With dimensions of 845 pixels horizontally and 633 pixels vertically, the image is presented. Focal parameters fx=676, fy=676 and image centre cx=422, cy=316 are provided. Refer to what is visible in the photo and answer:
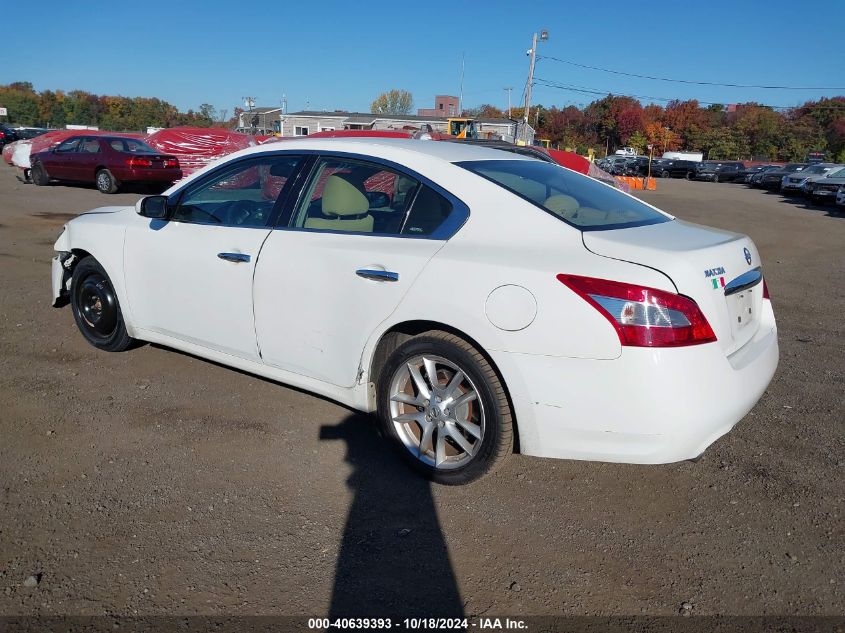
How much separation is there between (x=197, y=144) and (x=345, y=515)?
19.2 metres

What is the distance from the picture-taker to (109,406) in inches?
164

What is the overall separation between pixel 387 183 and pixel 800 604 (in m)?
2.66

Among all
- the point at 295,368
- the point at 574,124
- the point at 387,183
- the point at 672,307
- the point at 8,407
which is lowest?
the point at 8,407

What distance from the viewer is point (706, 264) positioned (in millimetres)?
2918

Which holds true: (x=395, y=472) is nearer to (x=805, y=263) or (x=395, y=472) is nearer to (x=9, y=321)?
(x=9, y=321)

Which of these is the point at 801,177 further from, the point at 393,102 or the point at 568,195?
the point at 393,102

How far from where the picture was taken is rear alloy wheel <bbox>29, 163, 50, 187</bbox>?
18297 millimetres

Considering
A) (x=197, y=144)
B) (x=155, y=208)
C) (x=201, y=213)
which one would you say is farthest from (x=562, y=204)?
(x=197, y=144)

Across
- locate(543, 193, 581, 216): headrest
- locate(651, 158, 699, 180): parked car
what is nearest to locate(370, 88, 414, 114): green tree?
locate(651, 158, 699, 180): parked car

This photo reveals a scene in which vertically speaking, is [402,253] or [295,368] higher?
[402,253]

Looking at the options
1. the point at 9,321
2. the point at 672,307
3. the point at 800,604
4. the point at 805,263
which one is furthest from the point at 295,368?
the point at 805,263

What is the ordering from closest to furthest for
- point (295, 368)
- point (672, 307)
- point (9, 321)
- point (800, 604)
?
point (800, 604) < point (672, 307) < point (295, 368) < point (9, 321)

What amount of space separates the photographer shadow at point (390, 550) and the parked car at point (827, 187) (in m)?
25.8

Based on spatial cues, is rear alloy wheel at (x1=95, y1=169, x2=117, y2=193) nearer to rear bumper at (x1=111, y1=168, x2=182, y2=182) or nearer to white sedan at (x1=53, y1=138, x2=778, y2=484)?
rear bumper at (x1=111, y1=168, x2=182, y2=182)
